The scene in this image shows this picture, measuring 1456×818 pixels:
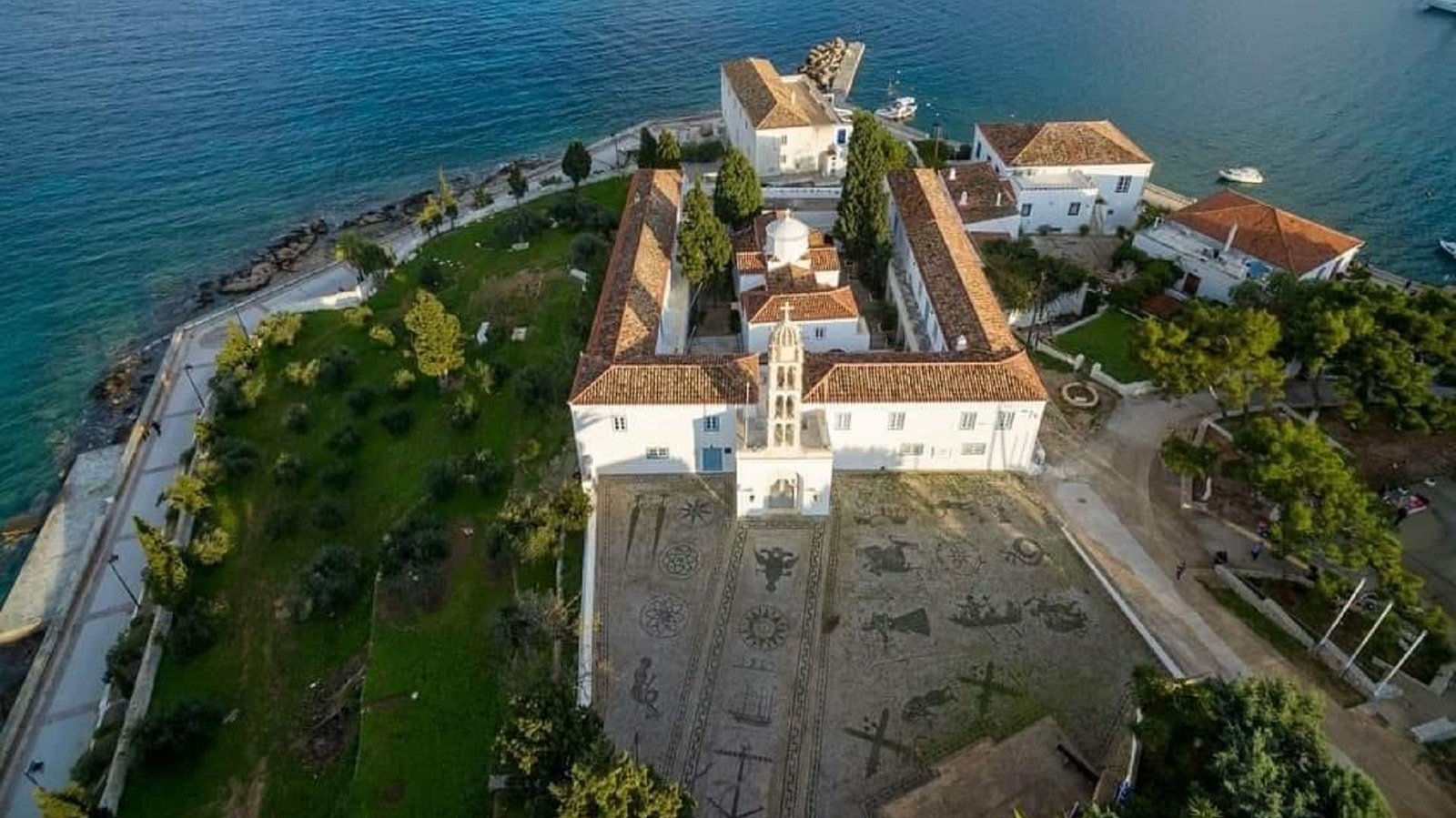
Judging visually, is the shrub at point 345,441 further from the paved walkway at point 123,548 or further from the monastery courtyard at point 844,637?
the monastery courtyard at point 844,637

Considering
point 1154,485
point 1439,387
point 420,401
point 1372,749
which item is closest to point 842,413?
point 1154,485

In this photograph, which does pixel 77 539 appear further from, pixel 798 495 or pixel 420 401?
pixel 798 495

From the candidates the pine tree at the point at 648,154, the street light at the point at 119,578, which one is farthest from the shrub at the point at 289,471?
the pine tree at the point at 648,154

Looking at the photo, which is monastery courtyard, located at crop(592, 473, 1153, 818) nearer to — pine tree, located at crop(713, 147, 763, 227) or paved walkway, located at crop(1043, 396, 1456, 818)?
paved walkway, located at crop(1043, 396, 1456, 818)

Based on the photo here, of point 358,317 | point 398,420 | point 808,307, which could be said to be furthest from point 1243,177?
point 358,317

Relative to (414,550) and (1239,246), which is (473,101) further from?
(1239,246)

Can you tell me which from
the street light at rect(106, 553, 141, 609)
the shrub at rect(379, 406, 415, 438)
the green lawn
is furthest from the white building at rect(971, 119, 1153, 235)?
the street light at rect(106, 553, 141, 609)

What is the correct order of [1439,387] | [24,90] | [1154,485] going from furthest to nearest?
[24,90] → [1439,387] → [1154,485]
